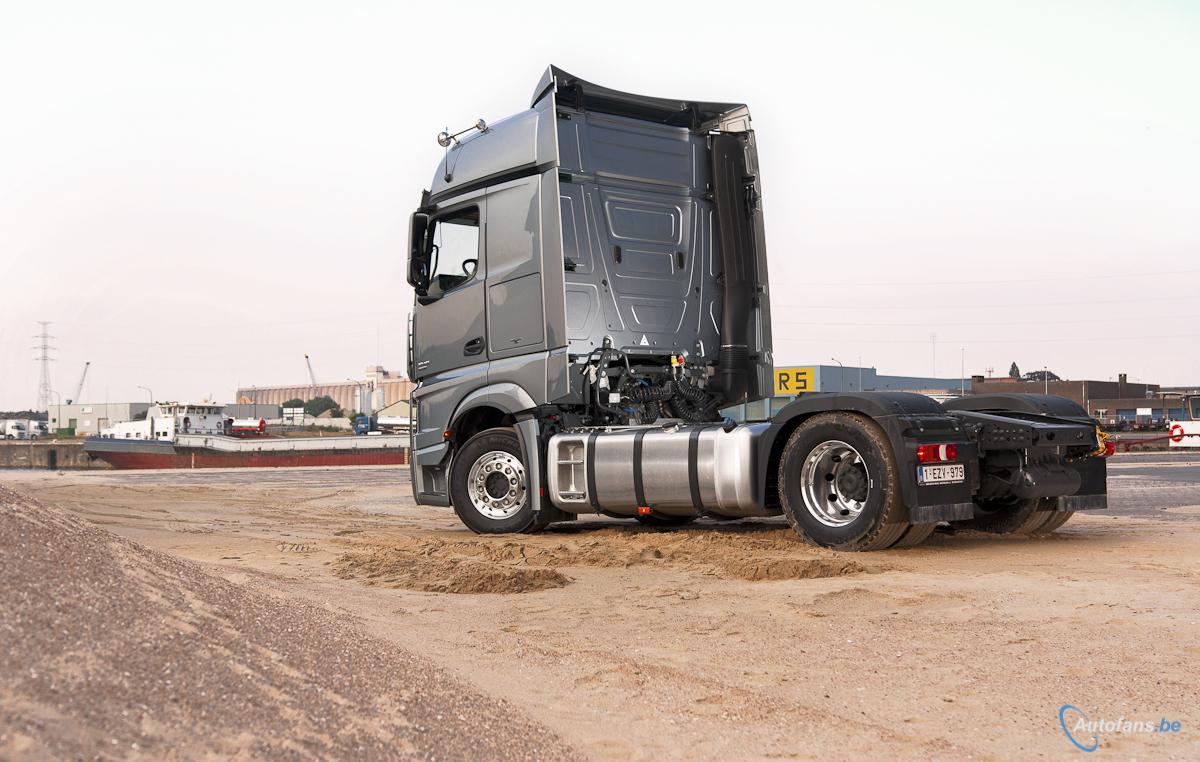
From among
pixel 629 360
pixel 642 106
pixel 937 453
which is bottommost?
pixel 937 453

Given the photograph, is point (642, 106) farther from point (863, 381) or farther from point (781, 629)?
point (863, 381)

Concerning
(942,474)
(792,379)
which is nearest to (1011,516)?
(942,474)

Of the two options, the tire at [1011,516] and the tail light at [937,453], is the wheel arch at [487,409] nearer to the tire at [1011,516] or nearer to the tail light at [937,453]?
the tail light at [937,453]

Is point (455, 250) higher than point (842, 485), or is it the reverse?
point (455, 250)

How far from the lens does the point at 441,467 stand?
477 inches

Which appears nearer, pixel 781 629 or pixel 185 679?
→ pixel 185 679

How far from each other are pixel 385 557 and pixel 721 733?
→ 551cm

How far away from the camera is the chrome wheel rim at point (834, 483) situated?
8.67 m

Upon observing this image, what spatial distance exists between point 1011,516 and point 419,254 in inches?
256

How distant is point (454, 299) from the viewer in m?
11.7
